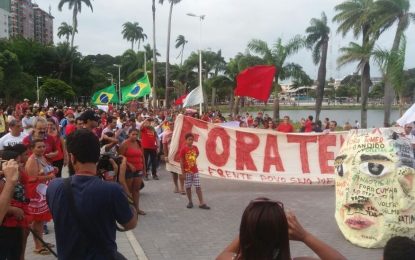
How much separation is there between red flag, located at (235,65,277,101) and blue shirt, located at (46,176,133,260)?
12.4 m

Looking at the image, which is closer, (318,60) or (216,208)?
(216,208)

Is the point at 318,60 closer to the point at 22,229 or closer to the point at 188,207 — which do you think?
the point at 188,207

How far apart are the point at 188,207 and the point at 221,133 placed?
10.1 feet

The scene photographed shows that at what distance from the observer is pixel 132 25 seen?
96750 mm

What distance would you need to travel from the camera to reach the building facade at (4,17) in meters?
107

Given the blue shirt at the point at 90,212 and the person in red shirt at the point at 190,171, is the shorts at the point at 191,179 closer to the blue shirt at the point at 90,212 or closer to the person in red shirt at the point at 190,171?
the person in red shirt at the point at 190,171

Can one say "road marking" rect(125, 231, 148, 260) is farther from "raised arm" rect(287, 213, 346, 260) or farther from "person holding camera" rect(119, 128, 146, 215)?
"raised arm" rect(287, 213, 346, 260)

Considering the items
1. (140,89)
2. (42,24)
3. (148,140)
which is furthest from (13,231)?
(42,24)

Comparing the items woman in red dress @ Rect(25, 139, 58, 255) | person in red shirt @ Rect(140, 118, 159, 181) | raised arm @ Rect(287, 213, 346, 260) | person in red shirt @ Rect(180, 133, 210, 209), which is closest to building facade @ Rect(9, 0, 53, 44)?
person in red shirt @ Rect(140, 118, 159, 181)

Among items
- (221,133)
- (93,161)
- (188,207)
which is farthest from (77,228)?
(221,133)

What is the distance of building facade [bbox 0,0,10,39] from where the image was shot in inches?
4210

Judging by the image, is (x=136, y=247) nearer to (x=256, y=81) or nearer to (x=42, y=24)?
(x=256, y=81)

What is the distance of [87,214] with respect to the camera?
3.11 meters

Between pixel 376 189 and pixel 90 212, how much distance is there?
4.74m
